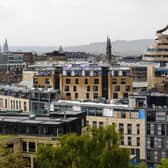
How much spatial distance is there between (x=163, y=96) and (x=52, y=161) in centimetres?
3210

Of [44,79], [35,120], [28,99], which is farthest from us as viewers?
[44,79]

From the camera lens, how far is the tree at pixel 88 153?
30.6 meters

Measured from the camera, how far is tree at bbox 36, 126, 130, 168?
3058 centimetres

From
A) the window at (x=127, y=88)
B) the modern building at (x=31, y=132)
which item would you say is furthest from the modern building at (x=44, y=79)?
the modern building at (x=31, y=132)

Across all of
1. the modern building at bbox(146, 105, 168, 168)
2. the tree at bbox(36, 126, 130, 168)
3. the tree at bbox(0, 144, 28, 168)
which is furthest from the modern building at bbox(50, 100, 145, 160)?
the tree at bbox(36, 126, 130, 168)

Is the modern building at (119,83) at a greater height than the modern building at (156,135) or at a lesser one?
greater

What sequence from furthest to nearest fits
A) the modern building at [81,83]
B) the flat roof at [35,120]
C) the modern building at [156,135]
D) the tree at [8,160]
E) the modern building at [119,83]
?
the modern building at [81,83]
the modern building at [119,83]
the modern building at [156,135]
the flat roof at [35,120]
the tree at [8,160]

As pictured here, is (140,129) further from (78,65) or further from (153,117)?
(78,65)

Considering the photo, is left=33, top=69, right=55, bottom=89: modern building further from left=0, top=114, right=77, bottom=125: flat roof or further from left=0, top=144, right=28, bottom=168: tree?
left=0, top=144, right=28, bottom=168: tree

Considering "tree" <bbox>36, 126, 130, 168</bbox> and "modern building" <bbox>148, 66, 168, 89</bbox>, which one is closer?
"tree" <bbox>36, 126, 130, 168</bbox>

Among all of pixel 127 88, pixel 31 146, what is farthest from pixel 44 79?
pixel 31 146

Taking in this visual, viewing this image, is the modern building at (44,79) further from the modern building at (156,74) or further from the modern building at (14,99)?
the modern building at (156,74)

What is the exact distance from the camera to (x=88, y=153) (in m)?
31.3

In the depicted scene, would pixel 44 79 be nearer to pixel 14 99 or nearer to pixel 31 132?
pixel 14 99
